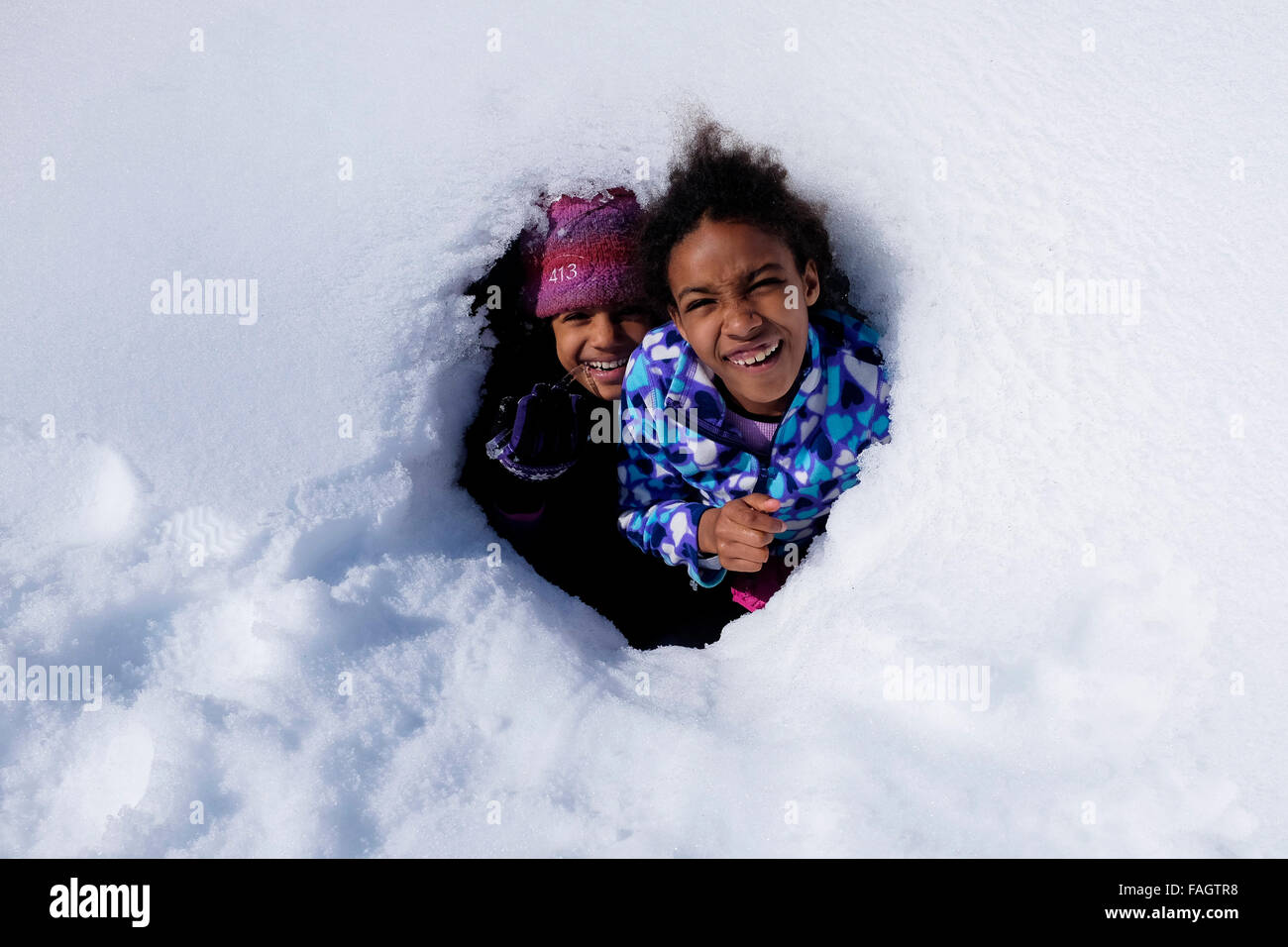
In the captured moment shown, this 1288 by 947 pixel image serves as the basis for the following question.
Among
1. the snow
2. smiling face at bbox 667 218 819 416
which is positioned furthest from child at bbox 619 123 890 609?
the snow

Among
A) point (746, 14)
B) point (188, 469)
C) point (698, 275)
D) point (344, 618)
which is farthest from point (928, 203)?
point (188, 469)

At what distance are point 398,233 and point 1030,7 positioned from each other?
3.84ft

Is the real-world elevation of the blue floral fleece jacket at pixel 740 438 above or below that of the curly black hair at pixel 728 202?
below

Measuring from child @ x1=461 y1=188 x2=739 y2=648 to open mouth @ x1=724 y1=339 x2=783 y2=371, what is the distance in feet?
1.04

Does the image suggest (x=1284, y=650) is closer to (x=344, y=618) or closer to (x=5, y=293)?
(x=344, y=618)

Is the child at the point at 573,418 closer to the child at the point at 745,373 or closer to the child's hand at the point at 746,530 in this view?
the child at the point at 745,373

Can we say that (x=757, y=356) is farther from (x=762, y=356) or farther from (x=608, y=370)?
(x=608, y=370)

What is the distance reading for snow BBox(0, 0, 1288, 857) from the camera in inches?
41.8

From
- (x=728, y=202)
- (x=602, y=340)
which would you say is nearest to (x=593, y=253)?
(x=602, y=340)

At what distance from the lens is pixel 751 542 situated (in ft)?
5.00

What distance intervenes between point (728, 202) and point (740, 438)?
1.48ft

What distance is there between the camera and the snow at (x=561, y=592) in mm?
1062

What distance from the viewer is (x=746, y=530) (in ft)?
4.99

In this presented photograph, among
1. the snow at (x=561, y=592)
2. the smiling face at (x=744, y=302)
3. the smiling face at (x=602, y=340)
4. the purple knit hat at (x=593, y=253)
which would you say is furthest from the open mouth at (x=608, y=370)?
the smiling face at (x=744, y=302)
